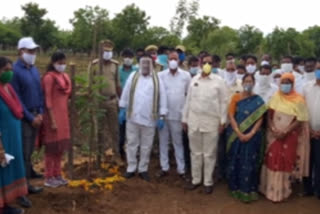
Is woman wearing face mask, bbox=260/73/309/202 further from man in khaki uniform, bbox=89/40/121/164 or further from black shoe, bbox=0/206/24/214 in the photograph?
black shoe, bbox=0/206/24/214

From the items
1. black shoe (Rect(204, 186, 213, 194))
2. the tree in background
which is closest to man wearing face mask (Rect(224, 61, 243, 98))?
black shoe (Rect(204, 186, 213, 194))

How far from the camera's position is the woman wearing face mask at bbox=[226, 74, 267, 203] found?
→ 5.43 m

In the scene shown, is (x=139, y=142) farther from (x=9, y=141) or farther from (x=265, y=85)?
(x=9, y=141)

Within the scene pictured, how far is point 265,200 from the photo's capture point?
559 centimetres

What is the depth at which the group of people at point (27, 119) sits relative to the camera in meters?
4.22

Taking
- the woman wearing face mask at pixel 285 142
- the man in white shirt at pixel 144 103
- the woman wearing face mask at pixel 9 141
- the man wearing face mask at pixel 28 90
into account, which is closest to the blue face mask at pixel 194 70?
the man in white shirt at pixel 144 103

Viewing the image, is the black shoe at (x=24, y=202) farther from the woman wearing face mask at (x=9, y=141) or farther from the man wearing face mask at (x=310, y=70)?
the man wearing face mask at (x=310, y=70)

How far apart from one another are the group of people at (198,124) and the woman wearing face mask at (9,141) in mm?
14

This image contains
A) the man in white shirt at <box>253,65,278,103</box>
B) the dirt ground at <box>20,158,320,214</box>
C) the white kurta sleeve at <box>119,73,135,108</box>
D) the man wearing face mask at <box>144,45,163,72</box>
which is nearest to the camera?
the dirt ground at <box>20,158,320,214</box>

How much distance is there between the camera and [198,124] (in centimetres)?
567

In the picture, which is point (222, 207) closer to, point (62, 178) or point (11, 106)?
point (62, 178)

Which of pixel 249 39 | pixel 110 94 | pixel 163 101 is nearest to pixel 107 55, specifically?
pixel 110 94

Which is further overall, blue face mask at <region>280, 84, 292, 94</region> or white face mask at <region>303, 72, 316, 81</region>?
white face mask at <region>303, 72, 316, 81</region>

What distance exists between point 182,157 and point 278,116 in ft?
5.48
